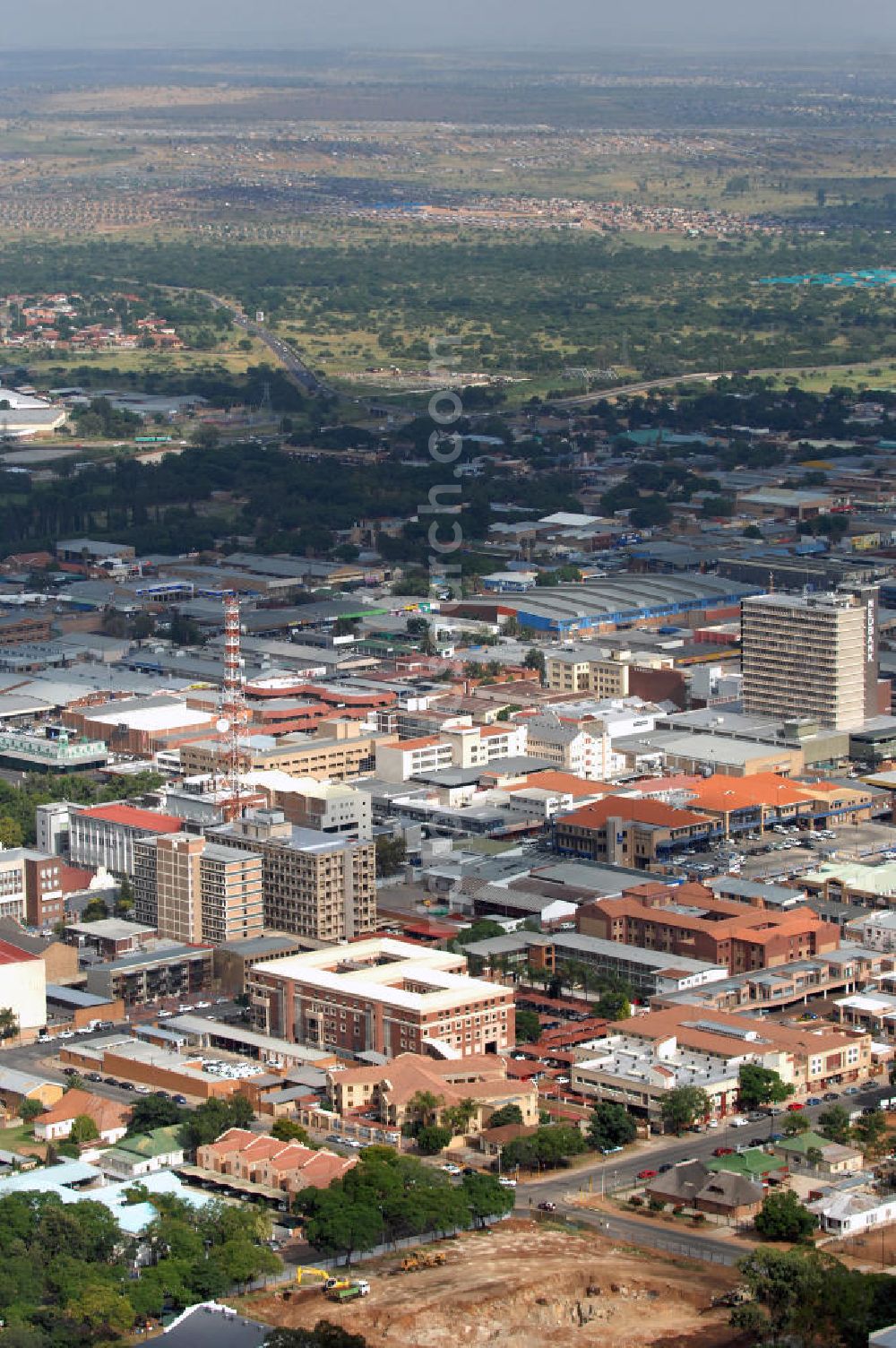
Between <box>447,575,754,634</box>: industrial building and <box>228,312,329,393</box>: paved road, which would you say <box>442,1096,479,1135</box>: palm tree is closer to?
<box>447,575,754,634</box>: industrial building

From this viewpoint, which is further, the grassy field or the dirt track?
the grassy field

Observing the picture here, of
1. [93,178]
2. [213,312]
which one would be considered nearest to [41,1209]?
[213,312]

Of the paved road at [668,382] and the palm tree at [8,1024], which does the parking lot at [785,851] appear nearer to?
the palm tree at [8,1024]

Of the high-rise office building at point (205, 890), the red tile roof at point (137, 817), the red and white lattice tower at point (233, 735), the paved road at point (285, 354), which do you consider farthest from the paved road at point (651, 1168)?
the paved road at point (285, 354)

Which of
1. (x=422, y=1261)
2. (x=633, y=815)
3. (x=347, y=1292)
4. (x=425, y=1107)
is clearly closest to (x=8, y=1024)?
(x=425, y=1107)

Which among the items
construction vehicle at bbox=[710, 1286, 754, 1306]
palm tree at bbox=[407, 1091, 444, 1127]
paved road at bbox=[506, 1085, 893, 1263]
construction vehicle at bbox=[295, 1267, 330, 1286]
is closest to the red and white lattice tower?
palm tree at bbox=[407, 1091, 444, 1127]
